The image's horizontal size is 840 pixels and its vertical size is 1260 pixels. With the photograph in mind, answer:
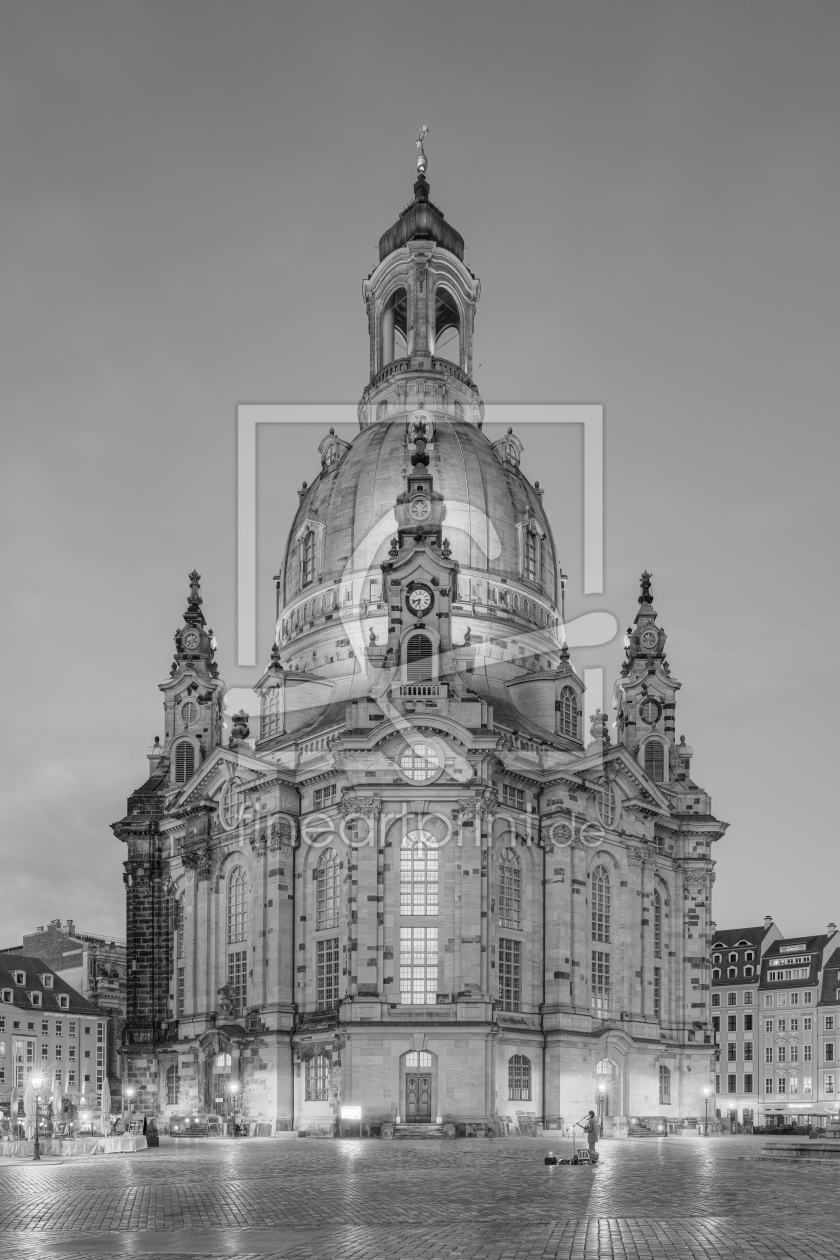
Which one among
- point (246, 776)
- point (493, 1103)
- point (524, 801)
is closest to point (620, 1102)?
point (493, 1103)

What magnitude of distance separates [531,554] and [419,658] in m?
22.0

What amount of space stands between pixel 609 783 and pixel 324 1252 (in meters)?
75.9

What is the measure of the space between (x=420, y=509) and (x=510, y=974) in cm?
3031

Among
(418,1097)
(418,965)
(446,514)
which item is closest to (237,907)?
(418,965)

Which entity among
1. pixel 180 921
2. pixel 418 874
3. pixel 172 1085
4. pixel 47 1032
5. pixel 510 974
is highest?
pixel 418 874

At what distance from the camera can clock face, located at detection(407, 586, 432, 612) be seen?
303 ft

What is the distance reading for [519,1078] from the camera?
86125 mm

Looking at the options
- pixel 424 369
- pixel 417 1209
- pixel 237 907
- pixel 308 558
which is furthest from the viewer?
pixel 424 369

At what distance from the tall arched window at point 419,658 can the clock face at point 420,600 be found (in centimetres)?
185

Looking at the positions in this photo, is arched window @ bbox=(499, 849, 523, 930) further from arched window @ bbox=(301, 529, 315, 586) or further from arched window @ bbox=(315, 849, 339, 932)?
arched window @ bbox=(301, 529, 315, 586)

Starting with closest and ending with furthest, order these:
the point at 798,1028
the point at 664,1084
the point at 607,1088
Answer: the point at 607,1088 < the point at 664,1084 < the point at 798,1028

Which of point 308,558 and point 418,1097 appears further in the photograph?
point 308,558

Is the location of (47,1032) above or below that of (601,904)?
below

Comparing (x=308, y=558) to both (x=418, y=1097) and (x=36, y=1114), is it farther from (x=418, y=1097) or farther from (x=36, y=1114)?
(x=36, y=1114)
